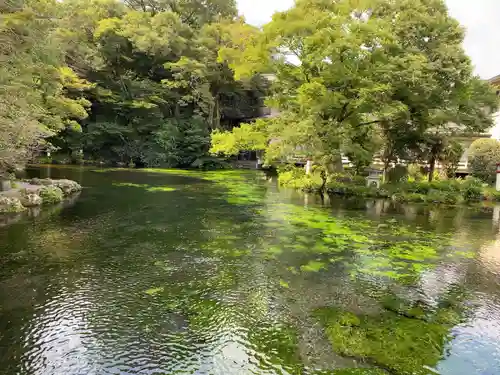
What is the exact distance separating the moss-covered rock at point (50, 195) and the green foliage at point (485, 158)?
18554 mm

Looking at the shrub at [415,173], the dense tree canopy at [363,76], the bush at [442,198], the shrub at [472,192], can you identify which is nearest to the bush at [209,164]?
the dense tree canopy at [363,76]

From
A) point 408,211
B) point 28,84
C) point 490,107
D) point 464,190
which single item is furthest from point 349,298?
point 490,107

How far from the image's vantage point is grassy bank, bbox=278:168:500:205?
1555cm

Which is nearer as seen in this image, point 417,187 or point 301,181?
point 417,187

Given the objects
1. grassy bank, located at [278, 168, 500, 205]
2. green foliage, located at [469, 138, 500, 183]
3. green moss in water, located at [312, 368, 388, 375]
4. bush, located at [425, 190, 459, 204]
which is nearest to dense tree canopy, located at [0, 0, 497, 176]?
green foliage, located at [469, 138, 500, 183]

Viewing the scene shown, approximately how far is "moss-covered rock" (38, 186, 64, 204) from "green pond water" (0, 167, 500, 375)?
6.01 ft

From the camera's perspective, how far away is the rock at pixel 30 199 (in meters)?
11.0

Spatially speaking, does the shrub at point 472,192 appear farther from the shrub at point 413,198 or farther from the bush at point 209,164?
the bush at point 209,164

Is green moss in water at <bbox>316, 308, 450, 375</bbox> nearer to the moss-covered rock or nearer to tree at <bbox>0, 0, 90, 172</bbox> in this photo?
tree at <bbox>0, 0, 90, 172</bbox>

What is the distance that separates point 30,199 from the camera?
36.5 feet

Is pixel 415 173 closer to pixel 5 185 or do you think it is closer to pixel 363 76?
pixel 363 76

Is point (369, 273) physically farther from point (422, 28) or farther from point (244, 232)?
point (422, 28)

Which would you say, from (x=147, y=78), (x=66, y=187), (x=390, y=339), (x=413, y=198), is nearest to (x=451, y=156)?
(x=413, y=198)

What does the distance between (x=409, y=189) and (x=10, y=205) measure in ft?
48.5
